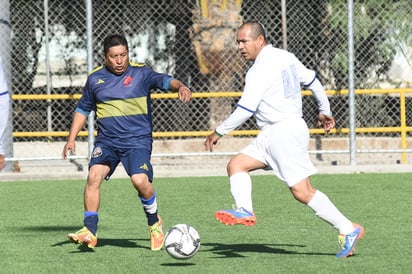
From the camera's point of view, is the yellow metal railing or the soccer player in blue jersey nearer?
the soccer player in blue jersey

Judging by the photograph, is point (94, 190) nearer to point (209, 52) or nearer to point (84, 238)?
point (84, 238)

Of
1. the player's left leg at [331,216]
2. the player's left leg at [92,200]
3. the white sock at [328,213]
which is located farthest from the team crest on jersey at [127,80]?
the white sock at [328,213]

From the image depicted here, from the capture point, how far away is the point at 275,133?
29.5 feet

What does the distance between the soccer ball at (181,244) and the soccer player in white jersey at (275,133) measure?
27cm

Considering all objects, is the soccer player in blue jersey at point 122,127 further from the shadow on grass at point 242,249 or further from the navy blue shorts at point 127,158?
the shadow on grass at point 242,249

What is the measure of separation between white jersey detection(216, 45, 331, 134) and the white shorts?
0.07m

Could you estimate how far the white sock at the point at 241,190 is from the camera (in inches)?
356

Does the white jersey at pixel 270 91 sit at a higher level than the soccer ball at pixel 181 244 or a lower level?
higher

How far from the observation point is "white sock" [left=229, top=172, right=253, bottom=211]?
905cm

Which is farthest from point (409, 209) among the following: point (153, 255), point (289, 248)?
point (153, 255)

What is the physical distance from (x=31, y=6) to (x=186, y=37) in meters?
2.90

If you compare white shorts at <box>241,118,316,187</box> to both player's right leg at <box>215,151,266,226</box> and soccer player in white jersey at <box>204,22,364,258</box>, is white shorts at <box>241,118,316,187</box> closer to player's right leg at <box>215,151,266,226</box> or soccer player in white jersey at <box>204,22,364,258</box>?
soccer player in white jersey at <box>204,22,364,258</box>

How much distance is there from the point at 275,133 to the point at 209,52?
1148 cm

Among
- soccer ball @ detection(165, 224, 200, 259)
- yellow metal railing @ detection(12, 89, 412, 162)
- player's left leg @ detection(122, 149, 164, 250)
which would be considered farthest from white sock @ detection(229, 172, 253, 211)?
yellow metal railing @ detection(12, 89, 412, 162)
